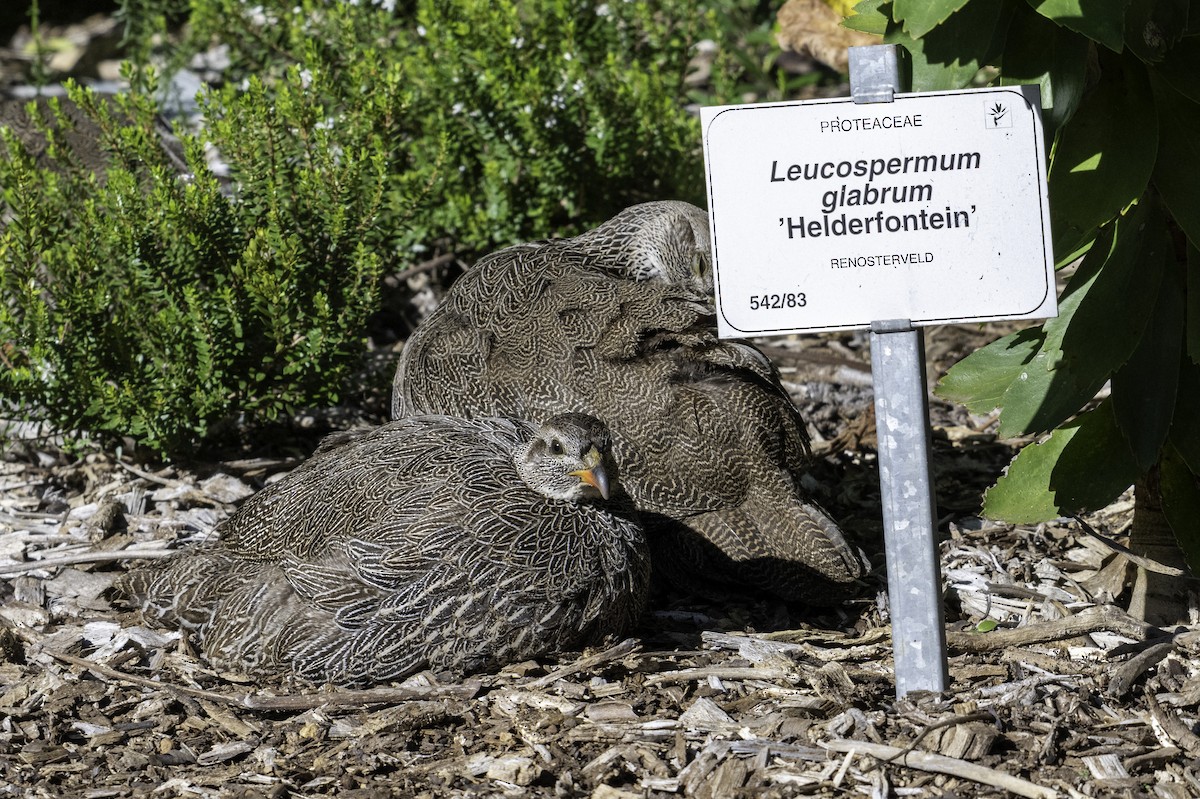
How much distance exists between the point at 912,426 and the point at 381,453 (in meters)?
1.82

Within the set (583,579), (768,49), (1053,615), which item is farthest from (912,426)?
(768,49)

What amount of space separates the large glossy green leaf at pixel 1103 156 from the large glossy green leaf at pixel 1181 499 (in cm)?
88

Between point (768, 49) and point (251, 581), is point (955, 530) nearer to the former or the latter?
point (251, 581)

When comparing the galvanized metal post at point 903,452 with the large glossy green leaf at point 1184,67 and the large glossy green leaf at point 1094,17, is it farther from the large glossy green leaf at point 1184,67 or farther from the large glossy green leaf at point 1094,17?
the large glossy green leaf at point 1184,67

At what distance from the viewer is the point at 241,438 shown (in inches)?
213

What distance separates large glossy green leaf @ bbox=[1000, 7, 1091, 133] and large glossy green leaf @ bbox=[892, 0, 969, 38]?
41 centimetres

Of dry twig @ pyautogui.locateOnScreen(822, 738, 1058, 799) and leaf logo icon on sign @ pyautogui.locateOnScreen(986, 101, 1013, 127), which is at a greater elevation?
leaf logo icon on sign @ pyautogui.locateOnScreen(986, 101, 1013, 127)

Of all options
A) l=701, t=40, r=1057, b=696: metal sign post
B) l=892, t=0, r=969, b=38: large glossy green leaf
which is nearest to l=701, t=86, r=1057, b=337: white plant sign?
l=701, t=40, r=1057, b=696: metal sign post

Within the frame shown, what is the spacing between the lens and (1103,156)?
10.8 ft

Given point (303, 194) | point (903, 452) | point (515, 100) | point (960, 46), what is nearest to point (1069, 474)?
point (903, 452)

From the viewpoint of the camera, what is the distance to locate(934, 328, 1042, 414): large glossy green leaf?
3.72m

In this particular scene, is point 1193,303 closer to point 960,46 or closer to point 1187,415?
point 1187,415

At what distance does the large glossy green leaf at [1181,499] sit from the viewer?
12.2 ft

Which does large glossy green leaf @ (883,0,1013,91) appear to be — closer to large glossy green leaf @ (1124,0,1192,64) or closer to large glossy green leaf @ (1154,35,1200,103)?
large glossy green leaf @ (1124,0,1192,64)
